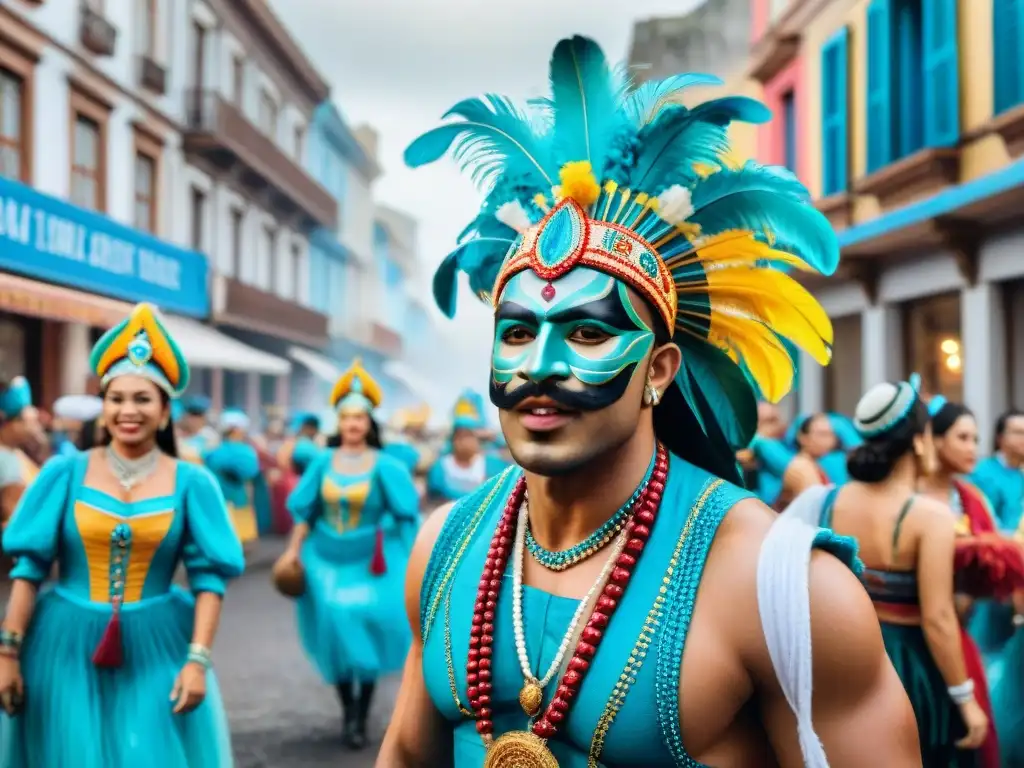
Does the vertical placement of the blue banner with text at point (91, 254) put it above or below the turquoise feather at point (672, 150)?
above

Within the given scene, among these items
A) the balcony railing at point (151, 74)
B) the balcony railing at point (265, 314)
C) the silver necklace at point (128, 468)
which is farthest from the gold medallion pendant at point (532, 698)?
the balcony railing at point (265, 314)

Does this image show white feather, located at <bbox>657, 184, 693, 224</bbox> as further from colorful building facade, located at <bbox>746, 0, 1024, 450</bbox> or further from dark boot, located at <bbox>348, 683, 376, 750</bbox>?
colorful building facade, located at <bbox>746, 0, 1024, 450</bbox>

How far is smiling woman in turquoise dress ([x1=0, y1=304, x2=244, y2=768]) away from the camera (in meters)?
3.91

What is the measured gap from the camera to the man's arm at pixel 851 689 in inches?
71.5

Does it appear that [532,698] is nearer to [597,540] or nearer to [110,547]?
[597,540]

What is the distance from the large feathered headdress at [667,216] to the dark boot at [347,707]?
4415mm

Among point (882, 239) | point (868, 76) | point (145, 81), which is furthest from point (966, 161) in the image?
point (145, 81)

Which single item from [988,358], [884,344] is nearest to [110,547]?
[988,358]

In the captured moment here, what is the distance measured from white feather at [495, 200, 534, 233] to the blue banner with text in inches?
464


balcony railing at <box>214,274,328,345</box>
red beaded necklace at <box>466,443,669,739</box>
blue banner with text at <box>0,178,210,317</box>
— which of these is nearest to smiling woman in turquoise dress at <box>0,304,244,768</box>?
red beaded necklace at <box>466,443,669,739</box>

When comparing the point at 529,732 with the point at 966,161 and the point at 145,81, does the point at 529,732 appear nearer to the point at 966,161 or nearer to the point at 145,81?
the point at 966,161

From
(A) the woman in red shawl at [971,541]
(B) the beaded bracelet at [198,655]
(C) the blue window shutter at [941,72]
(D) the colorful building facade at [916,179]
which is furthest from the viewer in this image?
(C) the blue window shutter at [941,72]

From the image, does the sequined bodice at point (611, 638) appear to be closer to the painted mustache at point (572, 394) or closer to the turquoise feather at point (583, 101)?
the painted mustache at point (572, 394)

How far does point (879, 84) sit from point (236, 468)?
9.14m
